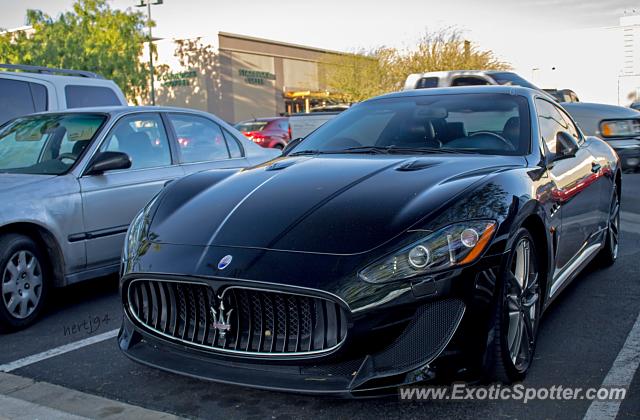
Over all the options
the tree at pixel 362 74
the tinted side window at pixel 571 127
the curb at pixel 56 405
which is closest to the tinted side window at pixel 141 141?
the curb at pixel 56 405

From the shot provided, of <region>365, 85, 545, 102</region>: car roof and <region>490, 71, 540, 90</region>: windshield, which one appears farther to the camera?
<region>490, 71, 540, 90</region>: windshield

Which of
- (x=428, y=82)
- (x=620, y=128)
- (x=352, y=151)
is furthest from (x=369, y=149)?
(x=428, y=82)

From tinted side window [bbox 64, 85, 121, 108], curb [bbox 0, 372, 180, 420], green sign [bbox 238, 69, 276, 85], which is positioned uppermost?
green sign [bbox 238, 69, 276, 85]

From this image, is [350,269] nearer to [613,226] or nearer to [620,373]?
[620,373]

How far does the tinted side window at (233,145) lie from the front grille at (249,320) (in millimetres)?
3639

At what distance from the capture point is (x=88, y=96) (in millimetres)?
8273

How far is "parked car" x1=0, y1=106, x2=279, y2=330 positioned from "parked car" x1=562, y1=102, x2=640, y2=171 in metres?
4.99

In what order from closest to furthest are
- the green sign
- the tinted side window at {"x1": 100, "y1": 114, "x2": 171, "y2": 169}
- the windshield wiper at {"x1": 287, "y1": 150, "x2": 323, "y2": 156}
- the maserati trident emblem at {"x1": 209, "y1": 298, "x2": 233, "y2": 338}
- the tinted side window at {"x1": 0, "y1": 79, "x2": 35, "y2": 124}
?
1. the maserati trident emblem at {"x1": 209, "y1": 298, "x2": 233, "y2": 338}
2. the windshield wiper at {"x1": 287, "y1": 150, "x2": 323, "y2": 156}
3. the tinted side window at {"x1": 100, "y1": 114, "x2": 171, "y2": 169}
4. the tinted side window at {"x1": 0, "y1": 79, "x2": 35, "y2": 124}
5. the green sign

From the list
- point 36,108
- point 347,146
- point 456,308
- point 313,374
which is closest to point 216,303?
point 313,374

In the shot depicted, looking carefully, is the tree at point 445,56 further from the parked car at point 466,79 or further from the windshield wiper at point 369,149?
the windshield wiper at point 369,149

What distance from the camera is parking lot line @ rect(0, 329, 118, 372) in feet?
13.5

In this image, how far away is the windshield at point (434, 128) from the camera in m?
4.40

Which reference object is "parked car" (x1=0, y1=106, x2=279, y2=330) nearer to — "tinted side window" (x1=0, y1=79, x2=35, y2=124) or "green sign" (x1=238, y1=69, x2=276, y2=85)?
"tinted side window" (x1=0, y1=79, x2=35, y2=124)

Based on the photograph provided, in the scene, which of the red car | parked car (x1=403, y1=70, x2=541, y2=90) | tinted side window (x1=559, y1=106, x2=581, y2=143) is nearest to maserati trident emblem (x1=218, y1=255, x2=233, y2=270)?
tinted side window (x1=559, y1=106, x2=581, y2=143)
